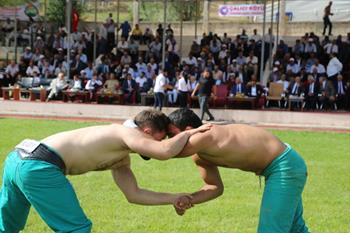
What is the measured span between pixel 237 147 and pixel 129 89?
21.5 metres

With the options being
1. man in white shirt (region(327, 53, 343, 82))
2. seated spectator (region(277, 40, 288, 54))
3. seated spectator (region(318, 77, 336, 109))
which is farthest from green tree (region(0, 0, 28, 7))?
seated spectator (region(318, 77, 336, 109))

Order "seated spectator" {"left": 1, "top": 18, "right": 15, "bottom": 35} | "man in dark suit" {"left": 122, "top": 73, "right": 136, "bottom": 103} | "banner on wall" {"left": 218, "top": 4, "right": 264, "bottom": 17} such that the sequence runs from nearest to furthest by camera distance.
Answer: "man in dark suit" {"left": 122, "top": 73, "right": 136, "bottom": 103}, "banner on wall" {"left": 218, "top": 4, "right": 264, "bottom": 17}, "seated spectator" {"left": 1, "top": 18, "right": 15, "bottom": 35}

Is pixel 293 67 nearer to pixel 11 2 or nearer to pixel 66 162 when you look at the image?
pixel 11 2

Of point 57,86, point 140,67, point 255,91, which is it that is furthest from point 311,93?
point 57,86

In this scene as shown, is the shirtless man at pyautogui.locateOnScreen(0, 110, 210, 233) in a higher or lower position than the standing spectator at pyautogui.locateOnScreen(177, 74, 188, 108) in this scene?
higher

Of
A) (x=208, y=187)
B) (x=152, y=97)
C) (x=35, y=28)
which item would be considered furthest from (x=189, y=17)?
(x=208, y=187)

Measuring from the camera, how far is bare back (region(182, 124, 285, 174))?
570 centimetres

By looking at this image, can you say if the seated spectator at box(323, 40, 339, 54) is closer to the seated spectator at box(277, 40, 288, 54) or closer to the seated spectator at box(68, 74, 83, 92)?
the seated spectator at box(277, 40, 288, 54)

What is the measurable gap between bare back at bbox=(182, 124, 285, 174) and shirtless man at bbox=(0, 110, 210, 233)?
12cm

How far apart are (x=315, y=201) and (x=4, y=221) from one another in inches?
209

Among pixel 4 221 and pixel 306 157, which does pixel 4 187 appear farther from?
pixel 306 157

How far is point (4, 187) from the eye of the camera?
19.6 ft

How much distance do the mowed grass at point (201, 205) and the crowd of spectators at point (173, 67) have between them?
1062 centimetres

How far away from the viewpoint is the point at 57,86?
27438 millimetres
